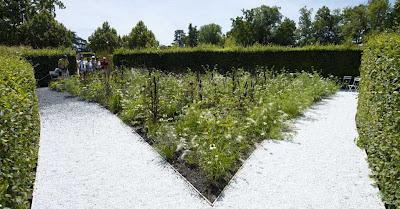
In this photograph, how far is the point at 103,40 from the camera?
5450 cm

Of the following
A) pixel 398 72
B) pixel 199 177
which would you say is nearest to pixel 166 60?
pixel 199 177

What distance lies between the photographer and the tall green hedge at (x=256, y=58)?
66.3ft

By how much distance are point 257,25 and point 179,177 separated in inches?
2188

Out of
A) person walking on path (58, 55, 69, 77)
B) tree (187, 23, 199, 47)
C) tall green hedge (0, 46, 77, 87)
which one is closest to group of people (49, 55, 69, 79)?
person walking on path (58, 55, 69, 77)

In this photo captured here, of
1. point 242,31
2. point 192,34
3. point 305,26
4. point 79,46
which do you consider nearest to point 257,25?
point 242,31

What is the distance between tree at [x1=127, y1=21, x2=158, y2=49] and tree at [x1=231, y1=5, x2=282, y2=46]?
12.7 m

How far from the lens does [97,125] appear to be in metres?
9.17

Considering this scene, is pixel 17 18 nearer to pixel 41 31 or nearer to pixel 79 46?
pixel 41 31

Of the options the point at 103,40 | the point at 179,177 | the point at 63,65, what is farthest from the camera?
the point at 103,40

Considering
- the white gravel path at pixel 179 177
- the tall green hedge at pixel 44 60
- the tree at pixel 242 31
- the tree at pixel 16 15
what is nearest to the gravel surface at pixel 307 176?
the white gravel path at pixel 179 177

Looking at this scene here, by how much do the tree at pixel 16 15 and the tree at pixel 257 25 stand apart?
25.9 m

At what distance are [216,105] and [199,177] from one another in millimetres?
3477

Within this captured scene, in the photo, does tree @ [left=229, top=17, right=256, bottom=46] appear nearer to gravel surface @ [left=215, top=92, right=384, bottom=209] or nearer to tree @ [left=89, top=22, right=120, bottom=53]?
tree @ [left=89, top=22, right=120, bottom=53]

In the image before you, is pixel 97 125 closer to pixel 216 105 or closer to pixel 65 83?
pixel 216 105
